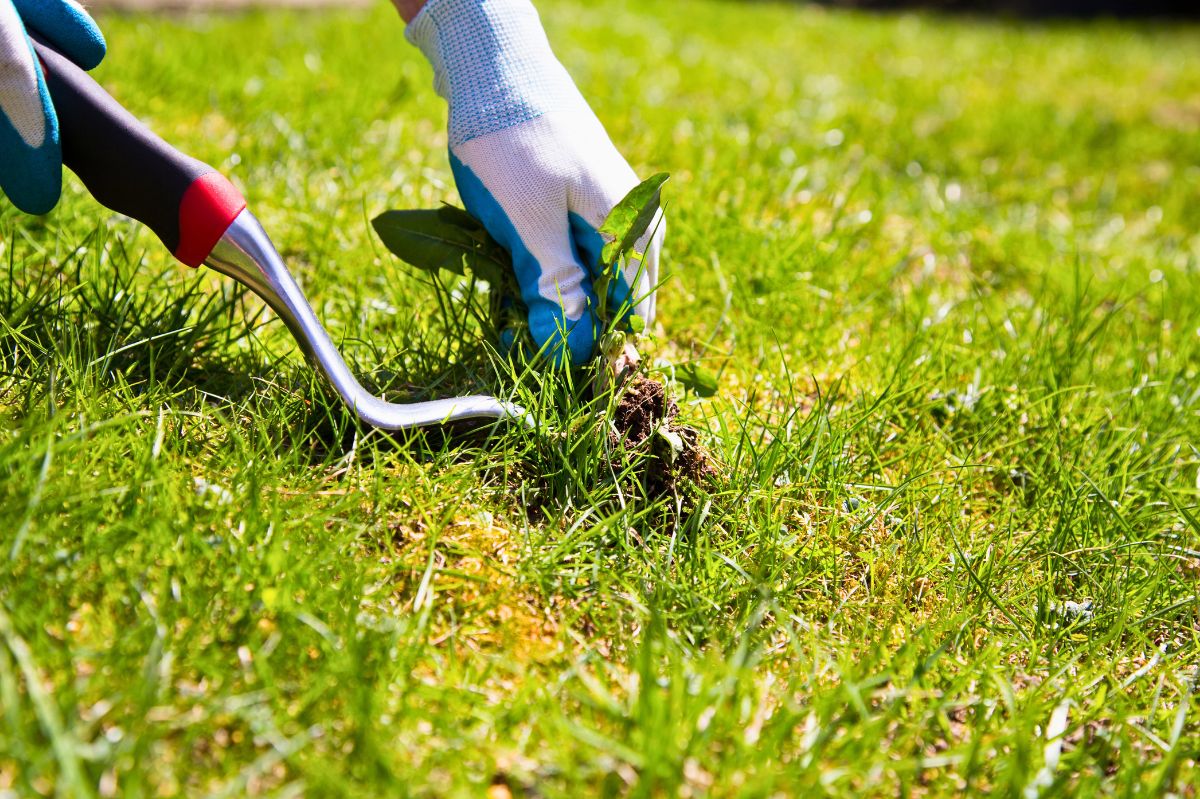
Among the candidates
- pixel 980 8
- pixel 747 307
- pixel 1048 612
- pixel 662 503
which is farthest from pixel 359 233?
pixel 980 8

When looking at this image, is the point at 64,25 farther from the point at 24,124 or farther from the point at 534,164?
the point at 534,164

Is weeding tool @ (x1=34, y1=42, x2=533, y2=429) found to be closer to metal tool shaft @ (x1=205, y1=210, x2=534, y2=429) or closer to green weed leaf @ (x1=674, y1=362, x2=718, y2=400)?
metal tool shaft @ (x1=205, y1=210, x2=534, y2=429)

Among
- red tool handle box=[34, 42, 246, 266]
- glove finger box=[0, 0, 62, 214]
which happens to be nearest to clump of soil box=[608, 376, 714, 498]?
red tool handle box=[34, 42, 246, 266]

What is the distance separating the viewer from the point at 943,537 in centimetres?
177

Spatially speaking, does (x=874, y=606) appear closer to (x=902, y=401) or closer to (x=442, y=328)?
(x=902, y=401)

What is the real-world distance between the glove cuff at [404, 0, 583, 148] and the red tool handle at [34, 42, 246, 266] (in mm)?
448

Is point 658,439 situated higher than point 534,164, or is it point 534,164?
point 534,164

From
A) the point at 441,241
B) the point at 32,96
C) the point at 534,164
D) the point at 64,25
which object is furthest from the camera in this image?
the point at 441,241

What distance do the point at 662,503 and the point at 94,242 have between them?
1224 millimetres

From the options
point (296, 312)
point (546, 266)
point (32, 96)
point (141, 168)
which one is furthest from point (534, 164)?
point (32, 96)

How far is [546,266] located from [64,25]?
847 millimetres

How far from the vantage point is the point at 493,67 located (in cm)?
A: 182

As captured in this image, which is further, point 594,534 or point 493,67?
point 493,67

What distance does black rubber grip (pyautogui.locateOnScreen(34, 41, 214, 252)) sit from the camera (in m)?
1.56
